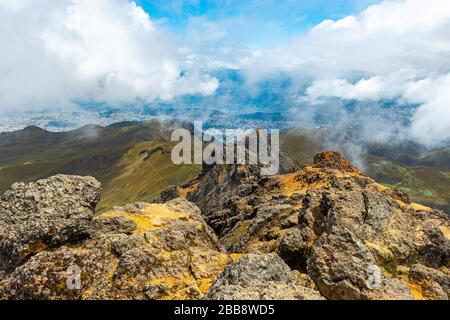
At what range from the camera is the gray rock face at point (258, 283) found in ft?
80.6

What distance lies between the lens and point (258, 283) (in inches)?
1126

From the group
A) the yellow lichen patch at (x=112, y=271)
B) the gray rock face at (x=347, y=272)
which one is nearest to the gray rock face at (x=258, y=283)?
the gray rock face at (x=347, y=272)

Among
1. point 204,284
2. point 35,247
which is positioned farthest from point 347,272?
point 35,247

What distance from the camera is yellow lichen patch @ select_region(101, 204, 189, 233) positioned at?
5253 cm

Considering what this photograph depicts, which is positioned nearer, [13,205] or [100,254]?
[100,254]

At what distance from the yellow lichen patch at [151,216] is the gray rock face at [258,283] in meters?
21.2

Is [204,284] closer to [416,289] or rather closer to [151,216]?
[416,289]

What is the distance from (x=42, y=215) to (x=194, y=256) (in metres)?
15.8

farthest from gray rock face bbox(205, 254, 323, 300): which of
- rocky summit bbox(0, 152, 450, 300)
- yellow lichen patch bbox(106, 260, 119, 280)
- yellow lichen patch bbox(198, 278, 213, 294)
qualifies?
yellow lichen patch bbox(106, 260, 119, 280)

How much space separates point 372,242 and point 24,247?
35174 mm

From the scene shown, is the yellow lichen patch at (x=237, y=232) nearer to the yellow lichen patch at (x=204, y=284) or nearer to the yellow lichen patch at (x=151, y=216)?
the yellow lichen patch at (x=151, y=216)
